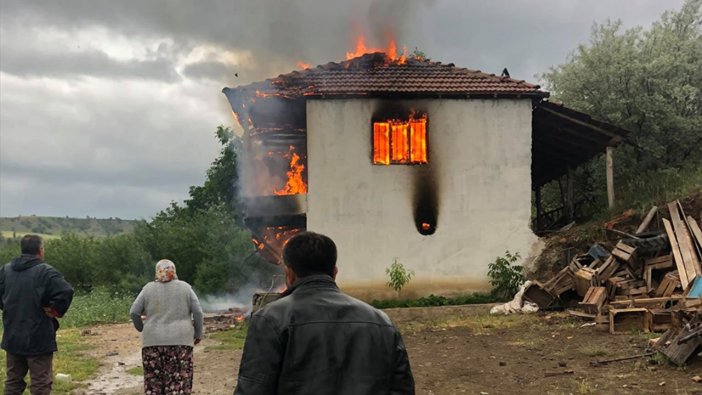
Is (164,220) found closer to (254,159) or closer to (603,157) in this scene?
(254,159)

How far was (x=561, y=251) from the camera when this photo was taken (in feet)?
50.1

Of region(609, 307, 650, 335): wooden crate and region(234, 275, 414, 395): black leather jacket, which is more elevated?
region(234, 275, 414, 395): black leather jacket

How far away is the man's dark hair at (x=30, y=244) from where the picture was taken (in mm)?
6059

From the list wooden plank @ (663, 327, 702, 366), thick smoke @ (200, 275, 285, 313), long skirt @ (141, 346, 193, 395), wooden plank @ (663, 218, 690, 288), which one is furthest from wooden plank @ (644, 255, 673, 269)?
thick smoke @ (200, 275, 285, 313)

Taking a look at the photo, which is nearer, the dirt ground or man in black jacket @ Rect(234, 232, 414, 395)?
man in black jacket @ Rect(234, 232, 414, 395)

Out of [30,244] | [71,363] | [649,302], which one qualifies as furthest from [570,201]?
[30,244]

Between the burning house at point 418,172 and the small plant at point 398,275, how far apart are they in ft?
0.64

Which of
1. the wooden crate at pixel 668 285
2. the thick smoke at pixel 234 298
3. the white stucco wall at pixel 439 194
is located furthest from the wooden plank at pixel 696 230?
the thick smoke at pixel 234 298

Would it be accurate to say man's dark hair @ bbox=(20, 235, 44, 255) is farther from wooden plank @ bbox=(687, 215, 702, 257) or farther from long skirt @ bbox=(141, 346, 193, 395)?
wooden plank @ bbox=(687, 215, 702, 257)

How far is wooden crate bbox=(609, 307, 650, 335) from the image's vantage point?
10203 mm

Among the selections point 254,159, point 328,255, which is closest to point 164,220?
point 254,159

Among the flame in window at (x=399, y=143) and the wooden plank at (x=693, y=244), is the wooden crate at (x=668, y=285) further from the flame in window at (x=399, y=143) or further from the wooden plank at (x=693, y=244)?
the flame in window at (x=399, y=143)

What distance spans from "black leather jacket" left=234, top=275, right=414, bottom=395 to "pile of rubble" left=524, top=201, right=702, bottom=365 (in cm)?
796

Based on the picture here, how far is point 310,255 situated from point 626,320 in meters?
9.36
